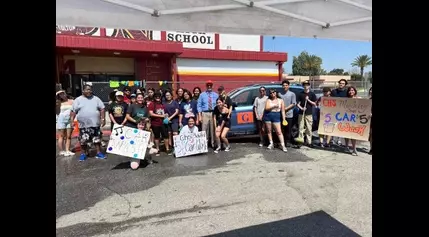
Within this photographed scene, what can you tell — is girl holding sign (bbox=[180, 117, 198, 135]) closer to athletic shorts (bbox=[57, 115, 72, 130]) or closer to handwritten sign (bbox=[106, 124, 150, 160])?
handwritten sign (bbox=[106, 124, 150, 160])

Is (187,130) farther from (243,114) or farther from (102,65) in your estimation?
(102,65)

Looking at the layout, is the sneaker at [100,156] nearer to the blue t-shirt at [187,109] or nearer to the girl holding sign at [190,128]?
the girl holding sign at [190,128]

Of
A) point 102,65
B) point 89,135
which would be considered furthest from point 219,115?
point 102,65

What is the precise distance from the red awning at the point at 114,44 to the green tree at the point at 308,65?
60591 mm

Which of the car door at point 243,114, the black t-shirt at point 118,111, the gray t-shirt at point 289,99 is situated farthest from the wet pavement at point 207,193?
the car door at point 243,114

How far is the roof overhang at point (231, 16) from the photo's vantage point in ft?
10.0

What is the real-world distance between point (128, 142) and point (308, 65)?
77.2 meters

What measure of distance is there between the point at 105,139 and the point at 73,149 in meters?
1.72

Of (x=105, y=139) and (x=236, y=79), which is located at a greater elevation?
(x=236, y=79)

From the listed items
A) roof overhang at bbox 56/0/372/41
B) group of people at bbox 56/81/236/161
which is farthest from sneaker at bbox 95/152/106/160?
roof overhang at bbox 56/0/372/41
